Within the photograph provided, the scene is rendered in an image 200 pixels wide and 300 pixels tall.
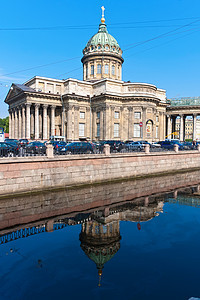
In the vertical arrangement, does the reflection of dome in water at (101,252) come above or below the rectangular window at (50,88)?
below

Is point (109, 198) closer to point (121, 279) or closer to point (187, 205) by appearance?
point (187, 205)

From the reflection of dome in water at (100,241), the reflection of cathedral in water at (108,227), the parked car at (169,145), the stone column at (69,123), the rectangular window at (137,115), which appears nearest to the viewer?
the reflection of dome in water at (100,241)

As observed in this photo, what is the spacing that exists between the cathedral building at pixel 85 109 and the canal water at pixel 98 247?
104 ft

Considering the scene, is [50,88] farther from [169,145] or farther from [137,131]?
[169,145]

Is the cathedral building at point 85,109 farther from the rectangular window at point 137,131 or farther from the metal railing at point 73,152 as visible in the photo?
the metal railing at point 73,152

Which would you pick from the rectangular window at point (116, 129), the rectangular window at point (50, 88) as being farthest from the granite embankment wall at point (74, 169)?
the rectangular window at point (50, 88)

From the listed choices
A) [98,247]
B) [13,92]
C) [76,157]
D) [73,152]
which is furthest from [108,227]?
[13,92]

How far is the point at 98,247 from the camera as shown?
1027 centimetres

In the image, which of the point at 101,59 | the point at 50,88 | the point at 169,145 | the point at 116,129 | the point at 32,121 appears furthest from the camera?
the point at 101,59

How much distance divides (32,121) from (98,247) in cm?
4600

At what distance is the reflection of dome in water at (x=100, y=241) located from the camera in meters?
9.41

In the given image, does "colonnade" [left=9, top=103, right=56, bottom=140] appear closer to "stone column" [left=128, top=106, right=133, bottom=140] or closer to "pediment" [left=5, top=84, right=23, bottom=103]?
"pediment" [left=5, top=84, right=23, bottom=103]

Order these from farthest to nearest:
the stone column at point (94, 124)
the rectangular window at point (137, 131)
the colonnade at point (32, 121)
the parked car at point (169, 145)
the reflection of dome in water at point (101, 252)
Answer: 1. the stone column at point (94, 124)
2. the rectangular window at point (137, 131)
3. the colonnade at point (32, 121)
4. the parked car at point (169, 145)
5. the reflection of dome in water at point (101, 252)

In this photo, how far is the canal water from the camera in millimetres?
7352
